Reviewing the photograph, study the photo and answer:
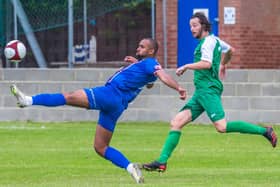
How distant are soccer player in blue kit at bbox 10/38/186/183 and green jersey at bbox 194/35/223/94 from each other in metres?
0.75

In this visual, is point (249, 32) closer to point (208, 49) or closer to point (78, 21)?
point (78, 21)

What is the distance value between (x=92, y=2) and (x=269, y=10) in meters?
3.84

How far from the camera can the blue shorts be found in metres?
11.5

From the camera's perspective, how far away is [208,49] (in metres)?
12.5

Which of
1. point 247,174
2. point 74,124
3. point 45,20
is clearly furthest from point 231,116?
point 247,174

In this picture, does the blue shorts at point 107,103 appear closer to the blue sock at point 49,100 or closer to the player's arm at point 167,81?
the blue sock at point 49,100

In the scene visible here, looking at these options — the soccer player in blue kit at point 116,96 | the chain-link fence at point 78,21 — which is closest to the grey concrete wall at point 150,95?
the chain-link fence at point 78,21

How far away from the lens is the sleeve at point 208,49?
12469 mm

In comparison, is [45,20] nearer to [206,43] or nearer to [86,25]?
[86,25]

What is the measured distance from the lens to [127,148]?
15867 millimetres

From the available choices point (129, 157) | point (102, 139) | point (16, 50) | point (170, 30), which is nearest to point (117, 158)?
point (102, 139)

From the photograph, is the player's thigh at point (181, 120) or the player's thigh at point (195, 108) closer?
the player's thigh at point (181, 120)

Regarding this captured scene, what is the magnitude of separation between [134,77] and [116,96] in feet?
1.06

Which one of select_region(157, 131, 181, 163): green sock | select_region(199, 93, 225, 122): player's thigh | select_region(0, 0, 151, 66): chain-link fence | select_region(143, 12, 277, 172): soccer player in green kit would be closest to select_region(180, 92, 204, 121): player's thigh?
select_region(143, 12, 277, 172): soccer player in green kit
